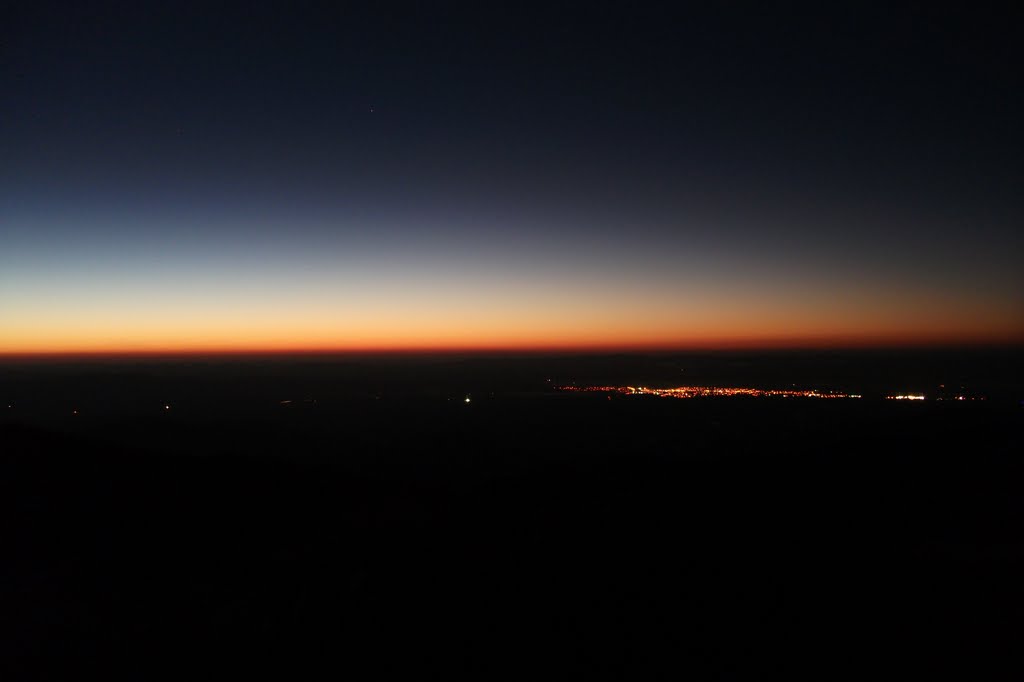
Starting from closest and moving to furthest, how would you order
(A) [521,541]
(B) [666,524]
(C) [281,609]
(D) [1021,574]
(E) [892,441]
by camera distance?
(C) [281,609], (D) [1021,574], (A) [521,541], (B) [666,524], (E) [892,441]

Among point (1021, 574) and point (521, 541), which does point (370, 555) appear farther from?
point (1021, 574)

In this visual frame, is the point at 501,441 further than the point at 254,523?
Yes

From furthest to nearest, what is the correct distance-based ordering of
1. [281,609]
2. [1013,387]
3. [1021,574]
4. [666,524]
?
[1013,387] → [666,524] → [1021,574] → [281,609]

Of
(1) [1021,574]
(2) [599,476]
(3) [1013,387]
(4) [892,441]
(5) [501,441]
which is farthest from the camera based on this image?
(3) [1013,387]

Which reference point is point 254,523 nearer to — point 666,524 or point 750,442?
point 666,524

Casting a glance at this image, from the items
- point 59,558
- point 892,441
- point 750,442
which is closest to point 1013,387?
point 750,442

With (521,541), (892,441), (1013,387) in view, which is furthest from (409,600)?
(1013,387)
